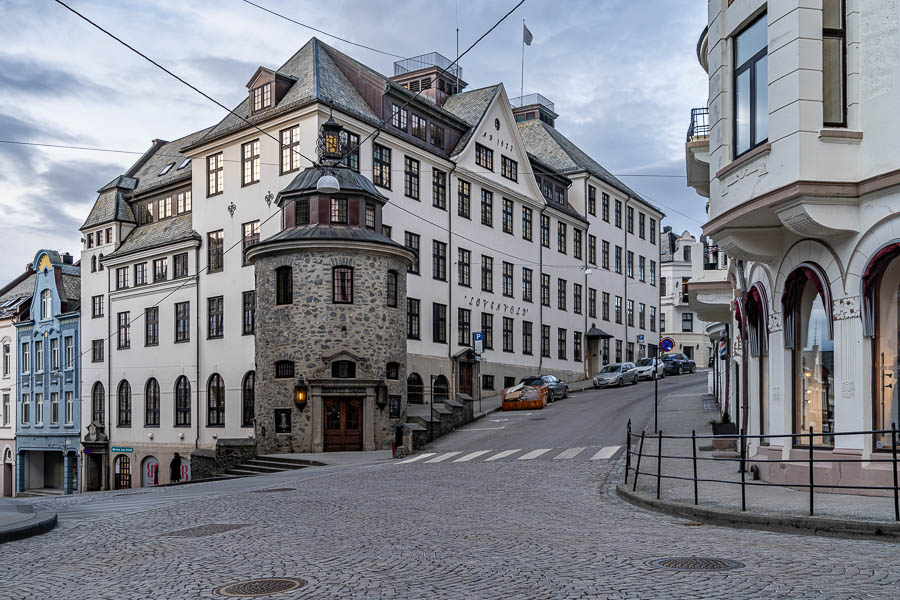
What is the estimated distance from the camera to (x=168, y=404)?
150ft

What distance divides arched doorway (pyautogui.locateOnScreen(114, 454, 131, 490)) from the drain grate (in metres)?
38.2

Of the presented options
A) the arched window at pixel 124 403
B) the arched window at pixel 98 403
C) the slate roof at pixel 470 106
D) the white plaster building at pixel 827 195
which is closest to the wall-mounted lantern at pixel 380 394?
the slate roof at pixel 470 106

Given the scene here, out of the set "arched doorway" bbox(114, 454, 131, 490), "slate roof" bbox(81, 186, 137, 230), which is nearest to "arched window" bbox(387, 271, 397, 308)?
"arched doorway" bbox(114, 454, 131, 490)

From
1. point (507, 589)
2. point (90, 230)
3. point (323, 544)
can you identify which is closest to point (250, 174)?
point (90, 230)

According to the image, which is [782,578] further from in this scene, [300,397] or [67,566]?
[300,397]

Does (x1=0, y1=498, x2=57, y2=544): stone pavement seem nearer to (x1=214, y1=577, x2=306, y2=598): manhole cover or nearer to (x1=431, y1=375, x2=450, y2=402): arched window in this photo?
(x1=214, y1=577, x2=306, y2=598): manhole cover

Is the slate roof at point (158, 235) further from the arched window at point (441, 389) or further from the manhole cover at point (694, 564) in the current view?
the manhole cover at point (694, 564)

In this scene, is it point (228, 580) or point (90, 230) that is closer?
point (228, 580)

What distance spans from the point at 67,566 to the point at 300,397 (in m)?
22.0

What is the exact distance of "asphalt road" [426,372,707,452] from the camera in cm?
2833

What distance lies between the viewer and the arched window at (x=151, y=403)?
46.6 meters

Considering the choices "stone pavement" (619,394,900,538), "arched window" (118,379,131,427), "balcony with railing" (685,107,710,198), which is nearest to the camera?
"stone pavement" (619,394,900,538)

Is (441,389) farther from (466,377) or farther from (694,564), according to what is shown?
(694,564)

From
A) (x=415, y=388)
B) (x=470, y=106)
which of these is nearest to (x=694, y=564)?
(x=415, y=388)
